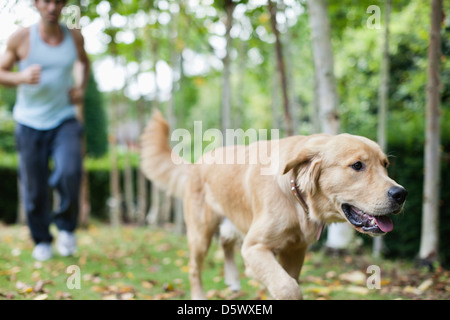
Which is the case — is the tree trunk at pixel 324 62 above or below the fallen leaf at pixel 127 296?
above

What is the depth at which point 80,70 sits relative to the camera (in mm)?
5336

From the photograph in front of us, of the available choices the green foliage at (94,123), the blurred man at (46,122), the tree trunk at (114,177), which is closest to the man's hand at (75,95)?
the blurred man at (46,122)

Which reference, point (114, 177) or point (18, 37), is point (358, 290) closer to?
point (18, 37)

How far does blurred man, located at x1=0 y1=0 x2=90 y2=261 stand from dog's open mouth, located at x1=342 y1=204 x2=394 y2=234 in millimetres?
3181

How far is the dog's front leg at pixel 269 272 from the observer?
8.76ft

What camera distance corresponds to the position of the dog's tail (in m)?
4.57

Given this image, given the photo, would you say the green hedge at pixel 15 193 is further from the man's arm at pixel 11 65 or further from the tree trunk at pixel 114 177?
the man's arm at pixel 11 65

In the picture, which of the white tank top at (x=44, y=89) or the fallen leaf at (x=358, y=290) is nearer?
the fallen leaf at (x=358, y=290)

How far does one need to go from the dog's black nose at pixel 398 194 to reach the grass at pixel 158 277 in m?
1.39

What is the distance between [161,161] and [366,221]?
245 centimetres

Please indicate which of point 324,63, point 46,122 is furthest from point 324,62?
point 46,122

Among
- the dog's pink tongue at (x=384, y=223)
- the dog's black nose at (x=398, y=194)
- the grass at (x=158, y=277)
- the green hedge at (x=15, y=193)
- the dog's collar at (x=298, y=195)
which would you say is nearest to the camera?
the dog's black nose at (x=398, y=194)

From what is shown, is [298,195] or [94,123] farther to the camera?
[94,123]

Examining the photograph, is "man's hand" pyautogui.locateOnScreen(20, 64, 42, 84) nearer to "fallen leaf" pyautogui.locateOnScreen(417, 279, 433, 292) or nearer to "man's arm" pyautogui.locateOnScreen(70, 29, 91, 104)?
"man's arm" pyautogui.locateOnScreen(70, 29, 91, 104)
